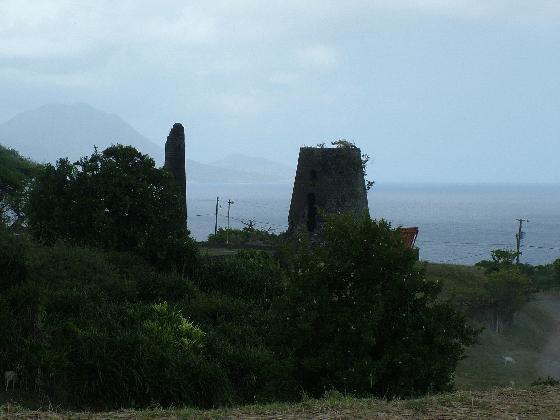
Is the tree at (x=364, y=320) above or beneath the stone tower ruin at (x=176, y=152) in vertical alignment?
beneath

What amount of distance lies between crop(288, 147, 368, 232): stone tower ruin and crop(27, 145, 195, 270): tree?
775cm

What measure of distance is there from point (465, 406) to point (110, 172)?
2266 centimetres

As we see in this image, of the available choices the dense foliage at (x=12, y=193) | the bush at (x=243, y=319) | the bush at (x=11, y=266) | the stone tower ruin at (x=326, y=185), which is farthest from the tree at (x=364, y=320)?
the dense foliage at (x=12, y=193)

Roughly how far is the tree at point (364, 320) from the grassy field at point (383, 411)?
4210 millimetres

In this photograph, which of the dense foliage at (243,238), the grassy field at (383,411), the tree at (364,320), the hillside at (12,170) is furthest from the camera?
the dense foliage at (243,238)

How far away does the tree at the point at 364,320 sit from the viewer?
49.4ft

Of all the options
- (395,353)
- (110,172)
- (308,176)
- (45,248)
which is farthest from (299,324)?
(308,176)

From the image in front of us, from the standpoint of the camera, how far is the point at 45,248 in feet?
84.7

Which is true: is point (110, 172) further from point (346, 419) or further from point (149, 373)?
point (346, 419)

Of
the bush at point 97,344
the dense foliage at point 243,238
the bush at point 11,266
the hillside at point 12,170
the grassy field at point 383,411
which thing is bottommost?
the bush at point 97,344

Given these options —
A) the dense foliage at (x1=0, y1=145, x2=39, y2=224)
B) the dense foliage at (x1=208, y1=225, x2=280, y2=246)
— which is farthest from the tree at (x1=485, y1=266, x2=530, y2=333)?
the dense foliage at (x1=0, y1=145, x2=39, y2=224)

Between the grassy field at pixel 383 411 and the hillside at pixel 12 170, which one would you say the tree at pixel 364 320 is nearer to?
the grassy field at pixel 383 411

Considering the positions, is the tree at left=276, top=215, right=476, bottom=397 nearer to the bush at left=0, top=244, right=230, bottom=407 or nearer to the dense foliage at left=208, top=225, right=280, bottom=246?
the bush at left=0, top=244, right=230, bottom=407

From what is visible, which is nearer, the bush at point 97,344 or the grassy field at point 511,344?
the bush at point 97,344
